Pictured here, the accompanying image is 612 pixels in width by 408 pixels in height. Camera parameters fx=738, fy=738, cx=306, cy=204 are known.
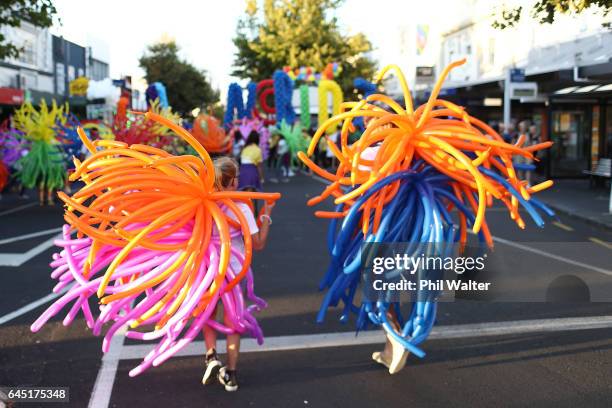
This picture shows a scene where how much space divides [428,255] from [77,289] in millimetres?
2123

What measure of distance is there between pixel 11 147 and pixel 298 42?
3089cm

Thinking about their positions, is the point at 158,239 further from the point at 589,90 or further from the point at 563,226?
the point at 589,90

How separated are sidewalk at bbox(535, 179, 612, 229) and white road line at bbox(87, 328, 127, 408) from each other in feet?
29.3

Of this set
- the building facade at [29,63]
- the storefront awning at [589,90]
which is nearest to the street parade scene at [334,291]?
the storefront awning at [589,90]

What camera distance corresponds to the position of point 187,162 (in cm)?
435

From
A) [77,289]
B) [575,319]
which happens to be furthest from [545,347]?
[77,289]

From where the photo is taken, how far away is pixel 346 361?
16.9ft

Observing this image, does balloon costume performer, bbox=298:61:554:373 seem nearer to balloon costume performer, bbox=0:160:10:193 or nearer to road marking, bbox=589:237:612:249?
road marking, bbox=589:237:612:249

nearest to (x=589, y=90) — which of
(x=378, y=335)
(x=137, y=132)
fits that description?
(x=137, y=132)

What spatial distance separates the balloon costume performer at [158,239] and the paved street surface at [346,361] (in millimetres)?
507

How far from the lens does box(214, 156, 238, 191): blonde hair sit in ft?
15.3

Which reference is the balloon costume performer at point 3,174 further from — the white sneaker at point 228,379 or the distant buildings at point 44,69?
the white sneaker at point 228,379

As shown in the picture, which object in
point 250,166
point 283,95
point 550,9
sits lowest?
point 250,166

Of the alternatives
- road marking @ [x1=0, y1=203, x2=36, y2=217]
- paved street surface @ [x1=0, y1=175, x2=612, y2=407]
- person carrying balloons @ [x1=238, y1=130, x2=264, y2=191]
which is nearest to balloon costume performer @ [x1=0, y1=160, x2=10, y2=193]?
road marking @ [x1=0, y1=203, x2=36, y2=217]
